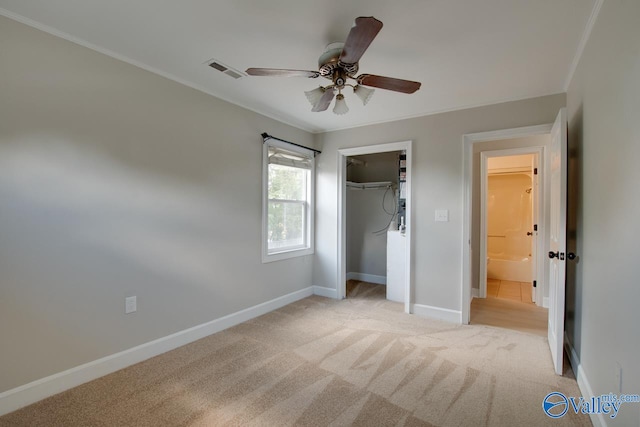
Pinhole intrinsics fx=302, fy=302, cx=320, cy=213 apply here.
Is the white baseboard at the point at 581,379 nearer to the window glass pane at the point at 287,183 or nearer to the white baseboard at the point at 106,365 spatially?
the white baseboard at the point at 106,365

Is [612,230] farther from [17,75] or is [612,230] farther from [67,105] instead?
[17,75]

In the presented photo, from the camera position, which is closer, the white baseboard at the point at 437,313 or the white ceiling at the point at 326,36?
the white ceiling at the point at 326,36

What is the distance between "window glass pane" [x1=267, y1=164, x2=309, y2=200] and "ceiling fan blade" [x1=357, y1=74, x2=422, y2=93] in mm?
1914

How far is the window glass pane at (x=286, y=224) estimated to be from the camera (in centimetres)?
387

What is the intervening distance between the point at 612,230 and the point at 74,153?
3.31 meters

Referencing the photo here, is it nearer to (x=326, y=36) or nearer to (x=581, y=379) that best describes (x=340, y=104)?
(x=326, y=36)

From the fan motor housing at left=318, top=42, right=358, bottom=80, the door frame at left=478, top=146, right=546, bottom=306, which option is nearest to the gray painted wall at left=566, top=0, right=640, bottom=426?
the fan motor housing at left=318, top=42, right=358, bottom=80

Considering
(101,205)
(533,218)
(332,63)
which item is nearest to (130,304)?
(101,205)

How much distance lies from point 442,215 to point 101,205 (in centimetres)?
330

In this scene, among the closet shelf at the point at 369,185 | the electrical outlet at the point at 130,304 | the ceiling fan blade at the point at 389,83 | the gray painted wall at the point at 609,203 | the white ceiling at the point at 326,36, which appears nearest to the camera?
the gray painted wall at the point at 609,203

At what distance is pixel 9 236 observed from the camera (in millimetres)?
1844

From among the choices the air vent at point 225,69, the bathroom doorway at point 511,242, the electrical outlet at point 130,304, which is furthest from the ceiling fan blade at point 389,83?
the bathroom doorway at point 511,242

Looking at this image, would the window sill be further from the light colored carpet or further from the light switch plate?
the light switch plate

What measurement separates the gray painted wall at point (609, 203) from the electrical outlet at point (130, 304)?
119 inches
